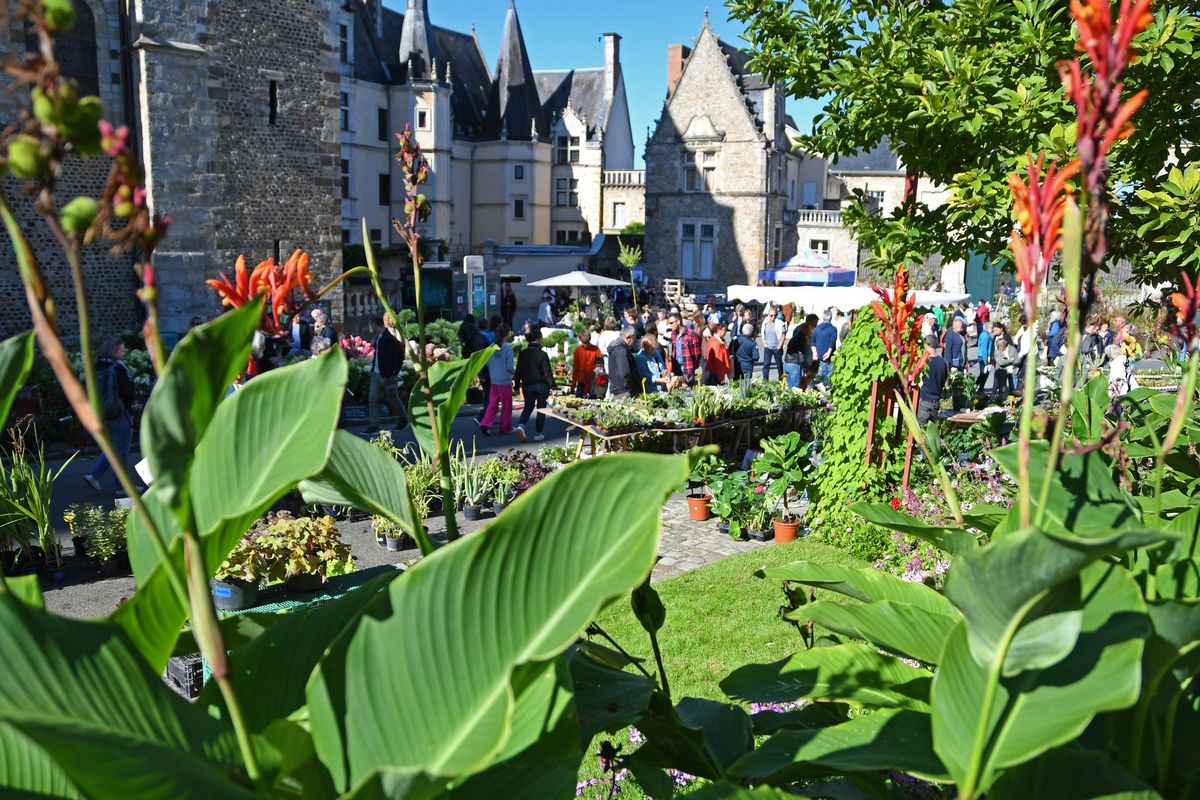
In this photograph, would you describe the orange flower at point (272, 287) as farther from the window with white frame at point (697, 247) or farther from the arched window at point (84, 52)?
the window with white frame at point (697, 247)

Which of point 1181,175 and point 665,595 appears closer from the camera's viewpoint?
point 1181,175

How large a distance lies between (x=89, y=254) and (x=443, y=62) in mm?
27299

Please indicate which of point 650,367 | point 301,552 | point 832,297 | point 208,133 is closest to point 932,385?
point 650,367

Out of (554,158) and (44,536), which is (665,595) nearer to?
(44,536)

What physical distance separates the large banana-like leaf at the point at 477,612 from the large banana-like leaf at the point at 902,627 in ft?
2.09

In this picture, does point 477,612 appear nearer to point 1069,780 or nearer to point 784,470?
point 1069,780

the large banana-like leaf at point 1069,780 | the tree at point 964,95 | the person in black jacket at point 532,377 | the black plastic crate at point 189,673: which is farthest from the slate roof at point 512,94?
the large banana-like leaf at point 1069,780

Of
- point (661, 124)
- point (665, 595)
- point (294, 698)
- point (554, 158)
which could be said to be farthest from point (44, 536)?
point (554, 158)

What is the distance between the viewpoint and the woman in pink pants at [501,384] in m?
12.9

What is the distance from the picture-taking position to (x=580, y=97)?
5072 centimetres

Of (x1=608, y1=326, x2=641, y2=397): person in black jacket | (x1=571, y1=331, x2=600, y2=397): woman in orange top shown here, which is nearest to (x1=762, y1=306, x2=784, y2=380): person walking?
(x1=571, y1=331, x2=600, y2=397): woman in orange top

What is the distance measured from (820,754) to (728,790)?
0.54 feet

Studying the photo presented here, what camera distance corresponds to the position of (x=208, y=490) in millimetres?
1140

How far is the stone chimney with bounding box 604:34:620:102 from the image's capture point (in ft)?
163
